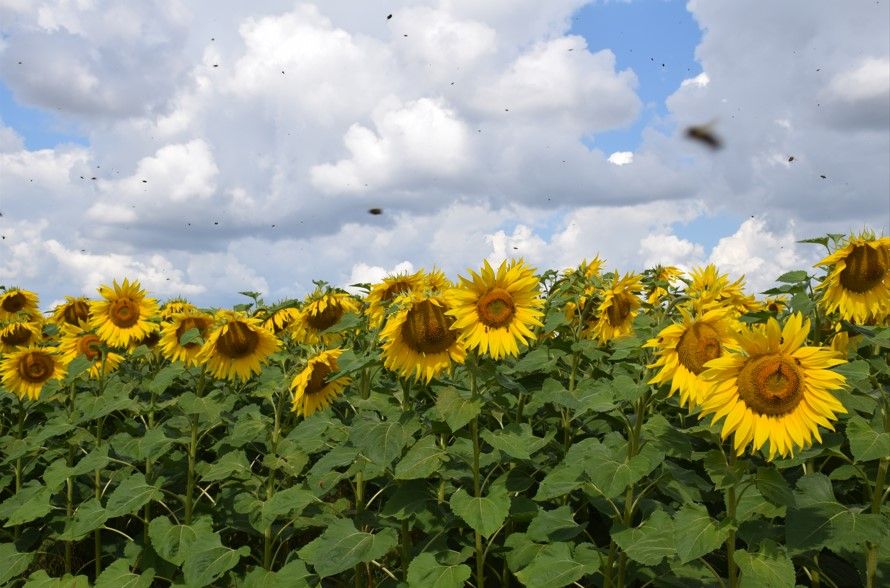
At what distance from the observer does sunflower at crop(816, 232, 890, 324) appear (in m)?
4.61

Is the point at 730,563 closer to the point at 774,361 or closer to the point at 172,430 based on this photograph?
the point at 774,361

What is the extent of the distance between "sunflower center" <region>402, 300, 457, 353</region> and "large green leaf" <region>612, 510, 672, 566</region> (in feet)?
4.29

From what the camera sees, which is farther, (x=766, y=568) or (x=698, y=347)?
(x=698, y=347)

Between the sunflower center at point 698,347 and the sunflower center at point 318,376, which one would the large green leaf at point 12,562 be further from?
the sunflower center at point 698,347

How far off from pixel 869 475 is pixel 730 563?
4.22ft

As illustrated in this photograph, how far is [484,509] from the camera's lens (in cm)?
401

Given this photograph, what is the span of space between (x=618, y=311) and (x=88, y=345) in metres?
4.92

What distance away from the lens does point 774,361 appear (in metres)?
3.38

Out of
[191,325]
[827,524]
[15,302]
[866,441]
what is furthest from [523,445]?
[15,302]

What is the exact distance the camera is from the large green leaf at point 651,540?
362 centimetres

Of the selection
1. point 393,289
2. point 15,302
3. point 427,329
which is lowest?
point 427,329

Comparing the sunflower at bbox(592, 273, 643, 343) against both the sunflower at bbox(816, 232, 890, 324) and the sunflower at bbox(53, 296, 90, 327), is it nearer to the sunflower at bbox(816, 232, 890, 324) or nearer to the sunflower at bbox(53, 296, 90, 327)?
the sunflower at bbox(816, 232, 890, 324)

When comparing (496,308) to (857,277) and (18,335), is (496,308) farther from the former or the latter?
(18,335)

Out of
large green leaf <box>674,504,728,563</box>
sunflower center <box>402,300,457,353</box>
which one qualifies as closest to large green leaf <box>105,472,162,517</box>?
sunflower center <box>402,300,457,353</box>
